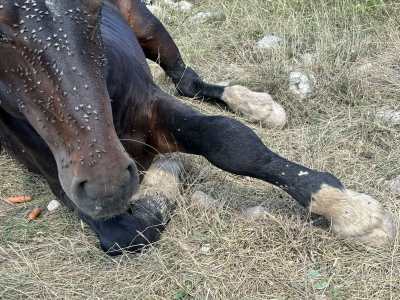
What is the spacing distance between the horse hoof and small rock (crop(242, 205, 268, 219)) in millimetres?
1064

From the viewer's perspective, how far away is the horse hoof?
3.91 meters

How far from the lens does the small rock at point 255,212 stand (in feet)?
9.39

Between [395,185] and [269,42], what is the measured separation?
2073 mm

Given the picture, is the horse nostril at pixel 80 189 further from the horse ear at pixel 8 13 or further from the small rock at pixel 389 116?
the small rock at pixel 389 116

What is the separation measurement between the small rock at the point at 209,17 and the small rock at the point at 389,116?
228 cm

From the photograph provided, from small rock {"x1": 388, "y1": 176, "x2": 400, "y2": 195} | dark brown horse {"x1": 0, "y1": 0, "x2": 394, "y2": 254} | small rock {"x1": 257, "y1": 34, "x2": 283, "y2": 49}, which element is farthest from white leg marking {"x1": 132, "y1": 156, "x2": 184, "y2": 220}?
small rock {"x1": 257, "y1": 34, "x2": 283, "y2": 49}

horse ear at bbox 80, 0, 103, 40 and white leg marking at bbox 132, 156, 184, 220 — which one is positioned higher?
horse ear at bbox 80, 0, 103, 40

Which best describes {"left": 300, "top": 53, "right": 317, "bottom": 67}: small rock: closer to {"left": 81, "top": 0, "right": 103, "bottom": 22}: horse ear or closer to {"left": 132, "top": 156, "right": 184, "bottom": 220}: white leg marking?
{"left": 132, "top": 156, "right": 184, "bottom": 220}: white leg marking

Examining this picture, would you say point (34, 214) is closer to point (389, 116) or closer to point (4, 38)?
point (4, 38)

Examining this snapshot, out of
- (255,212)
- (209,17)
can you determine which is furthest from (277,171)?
(209,17)

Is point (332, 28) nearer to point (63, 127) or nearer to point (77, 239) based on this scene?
point (77, 239)

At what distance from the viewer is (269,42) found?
484 centimetres

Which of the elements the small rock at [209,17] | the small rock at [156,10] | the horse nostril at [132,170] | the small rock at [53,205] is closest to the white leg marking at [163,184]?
the small rock at [53,205]

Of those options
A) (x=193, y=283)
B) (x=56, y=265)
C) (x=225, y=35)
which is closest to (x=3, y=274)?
(x=56, y=265)
